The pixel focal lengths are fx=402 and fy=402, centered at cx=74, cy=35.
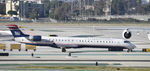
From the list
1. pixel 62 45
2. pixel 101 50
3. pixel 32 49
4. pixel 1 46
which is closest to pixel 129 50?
pixel 101 50

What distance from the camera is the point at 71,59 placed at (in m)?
54.7

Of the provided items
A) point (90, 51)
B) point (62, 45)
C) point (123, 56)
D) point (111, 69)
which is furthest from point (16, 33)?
point (111, 69)

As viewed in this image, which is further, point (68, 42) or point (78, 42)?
point (78, 42)

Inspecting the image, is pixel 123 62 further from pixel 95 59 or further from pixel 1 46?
pixel 1 46

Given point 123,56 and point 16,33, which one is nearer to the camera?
point 123,56

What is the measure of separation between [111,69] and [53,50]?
20896 mm

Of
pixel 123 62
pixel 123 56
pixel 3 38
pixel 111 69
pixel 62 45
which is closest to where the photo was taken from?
pixel 111 69

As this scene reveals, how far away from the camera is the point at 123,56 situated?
58.6 meters

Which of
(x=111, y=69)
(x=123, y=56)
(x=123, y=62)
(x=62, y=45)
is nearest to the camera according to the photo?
(x=111, y=69)

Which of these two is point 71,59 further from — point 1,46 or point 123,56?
point 1,46

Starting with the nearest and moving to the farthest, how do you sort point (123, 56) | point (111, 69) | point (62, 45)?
1. point (111, 69)
2. point (123, 56)
3. point (62, 45)

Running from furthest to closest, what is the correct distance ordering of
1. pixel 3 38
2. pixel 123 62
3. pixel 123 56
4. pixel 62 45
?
1. pixel 3 38
2. pixel 62 45
3. pixel 123 56
4. pixel 123 62

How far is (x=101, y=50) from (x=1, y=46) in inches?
645

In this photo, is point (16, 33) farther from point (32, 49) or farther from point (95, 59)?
point (95, 59)
